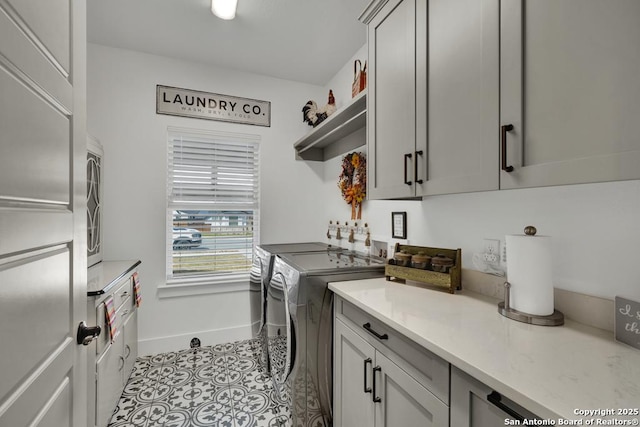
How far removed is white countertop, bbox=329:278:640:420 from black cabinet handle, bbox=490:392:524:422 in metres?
0.05

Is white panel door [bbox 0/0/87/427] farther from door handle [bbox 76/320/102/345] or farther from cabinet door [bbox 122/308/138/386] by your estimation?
cabinet door [bbox 122/308/138/386]

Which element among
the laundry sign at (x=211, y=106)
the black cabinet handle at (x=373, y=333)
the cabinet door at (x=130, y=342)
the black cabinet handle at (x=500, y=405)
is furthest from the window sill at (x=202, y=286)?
the black cabinet handle at (x=500, y=405)

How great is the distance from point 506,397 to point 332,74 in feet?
9.83

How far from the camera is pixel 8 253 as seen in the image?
24.5 inches

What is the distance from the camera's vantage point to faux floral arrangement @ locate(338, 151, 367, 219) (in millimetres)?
2395

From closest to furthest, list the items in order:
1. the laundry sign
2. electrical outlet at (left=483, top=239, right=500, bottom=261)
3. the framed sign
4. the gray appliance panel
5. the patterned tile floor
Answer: the framed sign < electrical outlet at (left=483, top=239, right=500, bottom=261) < the patterned tile floor < the gray appliance panel < the laundry sign

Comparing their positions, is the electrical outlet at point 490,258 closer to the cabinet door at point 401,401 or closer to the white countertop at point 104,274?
the cabinet door at point 401,401

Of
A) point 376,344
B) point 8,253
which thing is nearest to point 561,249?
point 376,344

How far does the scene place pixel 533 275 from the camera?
1.03 meters

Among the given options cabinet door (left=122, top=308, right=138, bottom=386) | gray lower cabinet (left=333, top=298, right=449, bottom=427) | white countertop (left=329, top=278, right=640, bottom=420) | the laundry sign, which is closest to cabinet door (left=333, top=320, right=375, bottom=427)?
gray lower cabinet (left=333, top=298, right=449, bottom=427)

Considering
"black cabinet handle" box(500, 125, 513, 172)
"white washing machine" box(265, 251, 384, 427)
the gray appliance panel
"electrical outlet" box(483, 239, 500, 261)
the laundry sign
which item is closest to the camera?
"black cabinet handle" box(500, 125, 513, 172)

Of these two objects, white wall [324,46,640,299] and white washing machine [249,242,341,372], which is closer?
white wall [324,46,640,299]

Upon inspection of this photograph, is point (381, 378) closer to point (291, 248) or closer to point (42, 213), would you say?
point (42, 213)

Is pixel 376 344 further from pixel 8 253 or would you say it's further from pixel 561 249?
pixel 8 253
